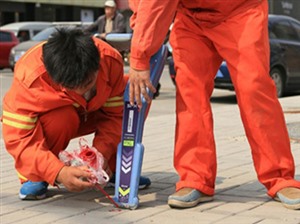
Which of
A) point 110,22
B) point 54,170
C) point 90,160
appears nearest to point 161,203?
point 90,160

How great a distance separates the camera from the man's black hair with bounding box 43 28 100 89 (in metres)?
4.23

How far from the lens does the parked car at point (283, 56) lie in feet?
43.7

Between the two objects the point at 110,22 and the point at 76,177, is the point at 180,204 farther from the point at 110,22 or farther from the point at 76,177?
the point at 110,22

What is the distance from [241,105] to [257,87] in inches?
6.5

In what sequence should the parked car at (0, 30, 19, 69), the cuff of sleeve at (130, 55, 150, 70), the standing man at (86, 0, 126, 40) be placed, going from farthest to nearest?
the parked car at (0, 30, 19, 69), the standing man at (86, 0, 126, 40), the cuff of sleeve at (130, 55, 150, 70)

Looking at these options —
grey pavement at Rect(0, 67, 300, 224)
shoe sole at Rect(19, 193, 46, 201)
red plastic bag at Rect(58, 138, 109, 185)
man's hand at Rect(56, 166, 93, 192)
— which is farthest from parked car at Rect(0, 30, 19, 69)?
man's hand at Rect(56, 166, 93, 192)

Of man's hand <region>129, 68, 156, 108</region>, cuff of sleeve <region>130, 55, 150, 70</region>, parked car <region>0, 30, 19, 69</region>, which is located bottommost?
parked car <region>0, 30, 19, 69</region>

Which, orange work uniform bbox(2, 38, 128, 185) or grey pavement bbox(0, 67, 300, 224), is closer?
grey pavement bbox(0, 67, 300, 224)

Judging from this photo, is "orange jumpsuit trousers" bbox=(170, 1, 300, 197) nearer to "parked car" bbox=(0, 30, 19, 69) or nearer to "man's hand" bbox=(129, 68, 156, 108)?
"man's hand" bbox=(129, 68, 156, 108)

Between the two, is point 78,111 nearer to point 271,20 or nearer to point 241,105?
point 241,105

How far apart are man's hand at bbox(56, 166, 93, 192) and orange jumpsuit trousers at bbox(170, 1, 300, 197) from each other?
22.0 inches

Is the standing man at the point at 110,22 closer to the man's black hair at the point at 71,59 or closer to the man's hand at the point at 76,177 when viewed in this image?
the man's black hair at the point at 71,59

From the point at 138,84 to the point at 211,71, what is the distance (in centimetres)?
50

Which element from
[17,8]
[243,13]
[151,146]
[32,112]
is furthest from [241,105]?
[17,8]
